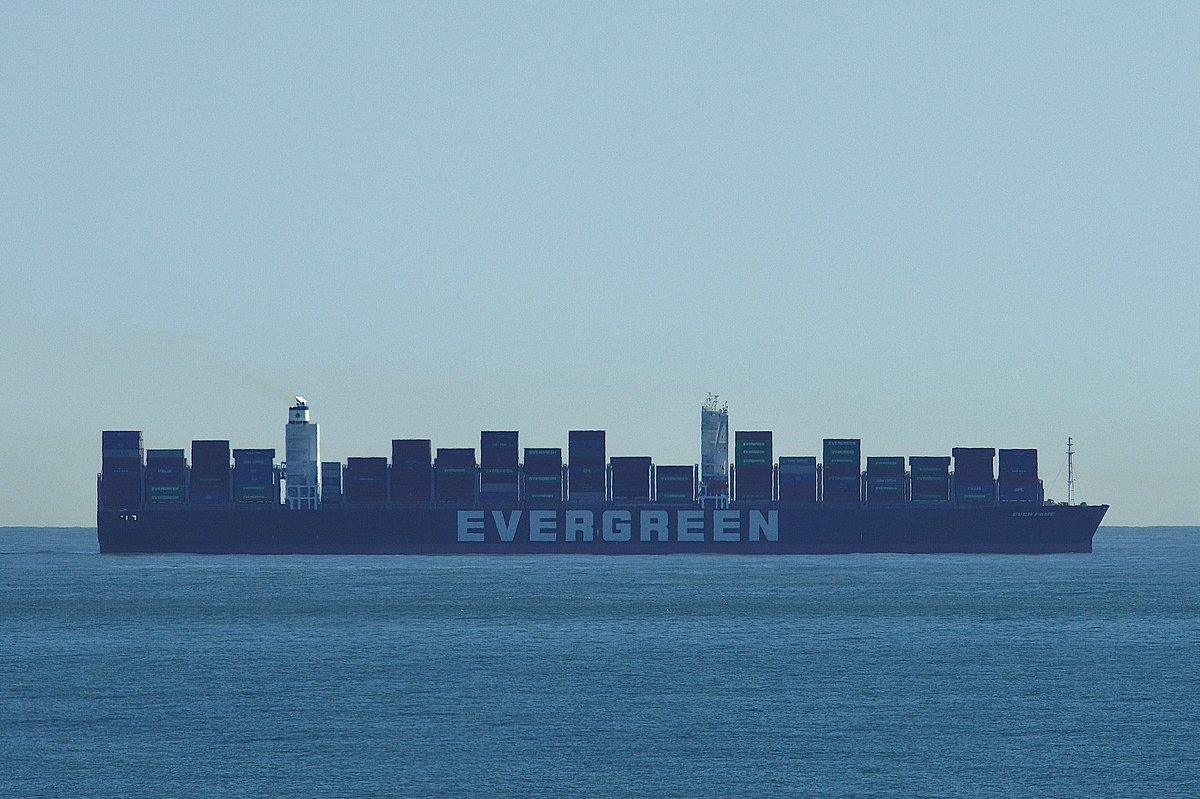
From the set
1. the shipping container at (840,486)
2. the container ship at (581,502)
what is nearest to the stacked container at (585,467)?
the container ship at (581,502)

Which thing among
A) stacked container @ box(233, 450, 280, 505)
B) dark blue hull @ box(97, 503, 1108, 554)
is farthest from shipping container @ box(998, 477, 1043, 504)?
stacked container @ box(233, 450, 280, 505)

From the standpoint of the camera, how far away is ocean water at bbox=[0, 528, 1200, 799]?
33719mm

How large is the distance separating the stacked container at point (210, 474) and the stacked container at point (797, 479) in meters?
33.5

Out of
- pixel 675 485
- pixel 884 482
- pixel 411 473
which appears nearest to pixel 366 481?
pixel 411 473

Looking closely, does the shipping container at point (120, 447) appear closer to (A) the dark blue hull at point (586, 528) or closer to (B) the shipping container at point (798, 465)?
(A) the dark blue hull at point (586, 528)

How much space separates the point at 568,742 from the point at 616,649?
52.7 ft

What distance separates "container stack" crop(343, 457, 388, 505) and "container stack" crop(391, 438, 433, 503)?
0.71 metres

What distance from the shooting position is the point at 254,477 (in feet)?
336

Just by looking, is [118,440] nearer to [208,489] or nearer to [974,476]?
[208,489]

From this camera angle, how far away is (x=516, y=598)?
71688 mm

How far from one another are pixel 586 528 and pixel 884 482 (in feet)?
59.4

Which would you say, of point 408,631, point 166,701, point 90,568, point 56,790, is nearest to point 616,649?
point 408,631

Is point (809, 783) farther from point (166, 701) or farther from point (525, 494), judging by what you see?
point (525, 494)

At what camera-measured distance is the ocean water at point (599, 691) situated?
3372 cm
